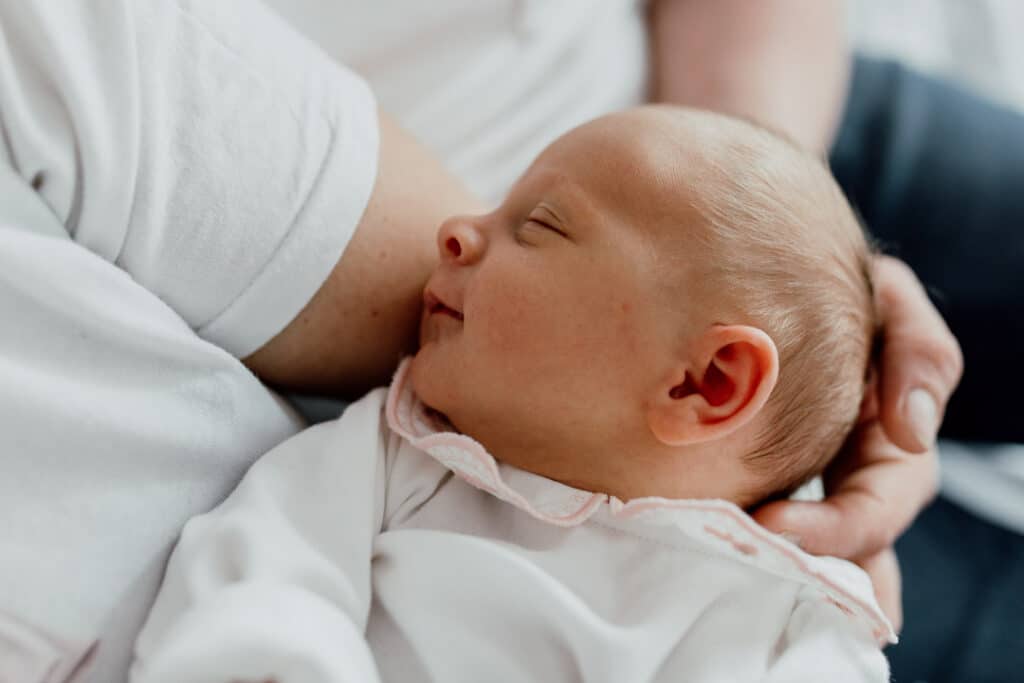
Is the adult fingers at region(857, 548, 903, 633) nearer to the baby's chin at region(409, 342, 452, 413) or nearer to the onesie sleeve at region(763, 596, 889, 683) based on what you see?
the onesie sleeve at region(763, 596, 889, 683)

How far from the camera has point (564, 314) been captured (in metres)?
0.78

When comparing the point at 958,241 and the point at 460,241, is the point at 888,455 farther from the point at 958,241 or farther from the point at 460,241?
the point at 460,241

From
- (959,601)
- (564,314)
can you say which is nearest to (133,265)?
(564,314)

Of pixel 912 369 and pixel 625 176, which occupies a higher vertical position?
Answer: pixel 625 176

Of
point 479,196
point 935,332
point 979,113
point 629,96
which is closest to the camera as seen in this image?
point 935,332

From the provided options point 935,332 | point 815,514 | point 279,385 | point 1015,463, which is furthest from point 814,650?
point 1015,463

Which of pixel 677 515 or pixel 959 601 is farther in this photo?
pixel 959 601

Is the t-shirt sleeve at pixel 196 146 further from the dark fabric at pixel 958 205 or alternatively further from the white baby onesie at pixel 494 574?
the dark fabric at pixel 958 205

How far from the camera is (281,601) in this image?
0.66 m

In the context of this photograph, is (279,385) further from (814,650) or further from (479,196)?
(814,650)

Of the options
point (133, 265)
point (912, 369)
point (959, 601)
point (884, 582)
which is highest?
point (133, 265)

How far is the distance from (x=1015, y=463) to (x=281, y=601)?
1.15m

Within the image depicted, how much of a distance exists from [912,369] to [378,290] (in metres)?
0.51

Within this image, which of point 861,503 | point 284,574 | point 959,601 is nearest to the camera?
point 284,574
